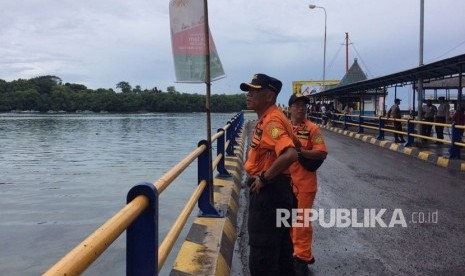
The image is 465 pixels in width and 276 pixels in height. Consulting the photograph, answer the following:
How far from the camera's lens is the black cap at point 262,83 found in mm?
3525

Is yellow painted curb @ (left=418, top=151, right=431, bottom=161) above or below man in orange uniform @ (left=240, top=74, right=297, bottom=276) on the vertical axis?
below

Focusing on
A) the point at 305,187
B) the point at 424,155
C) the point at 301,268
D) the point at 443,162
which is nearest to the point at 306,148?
the point at 305,187

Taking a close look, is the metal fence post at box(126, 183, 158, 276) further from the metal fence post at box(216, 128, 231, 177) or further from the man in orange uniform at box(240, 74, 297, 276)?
the metal fence post at box(216, 128, 231, 177)

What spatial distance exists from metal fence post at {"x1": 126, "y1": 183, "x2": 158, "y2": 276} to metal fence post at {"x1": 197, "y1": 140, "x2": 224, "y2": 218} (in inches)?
121

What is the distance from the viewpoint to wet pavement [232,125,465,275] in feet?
15.4

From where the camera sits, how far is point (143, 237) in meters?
2.58

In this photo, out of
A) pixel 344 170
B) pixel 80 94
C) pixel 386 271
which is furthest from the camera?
pixel 80 94

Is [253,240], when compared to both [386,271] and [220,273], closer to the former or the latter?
[220,273]

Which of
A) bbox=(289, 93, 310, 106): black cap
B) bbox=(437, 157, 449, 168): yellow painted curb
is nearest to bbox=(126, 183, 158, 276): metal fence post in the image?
bbox=(289, 93, 310, 106): black cap

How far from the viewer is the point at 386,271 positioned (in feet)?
14.7

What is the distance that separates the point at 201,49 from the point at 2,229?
246 inches

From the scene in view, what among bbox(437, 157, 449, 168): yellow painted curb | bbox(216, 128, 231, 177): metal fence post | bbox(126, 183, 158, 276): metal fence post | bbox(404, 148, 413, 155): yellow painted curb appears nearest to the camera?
bbox(126, 183, 158, 276): metal fence post

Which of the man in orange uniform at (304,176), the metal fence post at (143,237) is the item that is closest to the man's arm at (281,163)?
the metal fence post at (143,237)

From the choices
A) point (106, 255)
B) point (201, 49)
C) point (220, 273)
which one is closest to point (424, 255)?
point (220, 273)
